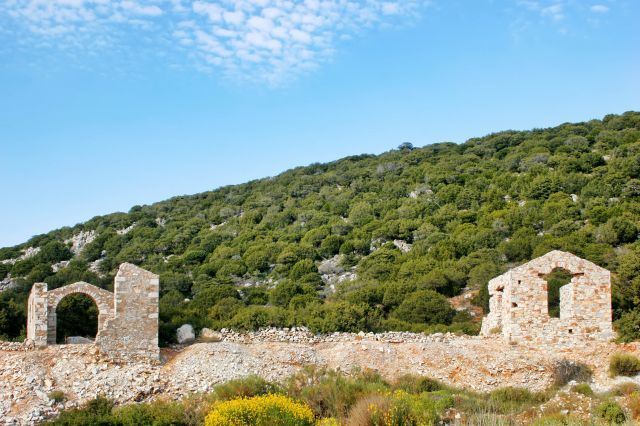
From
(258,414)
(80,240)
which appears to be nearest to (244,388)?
(258,414)

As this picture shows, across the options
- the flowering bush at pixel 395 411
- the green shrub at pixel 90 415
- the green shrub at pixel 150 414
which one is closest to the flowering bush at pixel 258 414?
the flowering bush at pixel 395 411

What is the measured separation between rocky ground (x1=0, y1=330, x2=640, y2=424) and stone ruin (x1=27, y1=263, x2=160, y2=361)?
47 centimetres

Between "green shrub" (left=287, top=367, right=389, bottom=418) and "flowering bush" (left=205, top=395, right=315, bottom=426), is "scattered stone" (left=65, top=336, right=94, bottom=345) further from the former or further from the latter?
"flowering bush" (left=205, top=395, right=315, bottom=426)

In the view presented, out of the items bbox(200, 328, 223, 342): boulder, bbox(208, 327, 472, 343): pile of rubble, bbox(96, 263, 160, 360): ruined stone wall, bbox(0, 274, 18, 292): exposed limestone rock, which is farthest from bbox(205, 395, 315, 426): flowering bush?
bbox(0, 274, 18, 292): exposed limestone rock

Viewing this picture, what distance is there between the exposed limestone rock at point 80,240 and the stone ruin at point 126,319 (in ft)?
96.9

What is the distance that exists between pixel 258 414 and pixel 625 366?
1063cm

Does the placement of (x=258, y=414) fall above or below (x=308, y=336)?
below

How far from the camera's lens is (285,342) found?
23.5 m

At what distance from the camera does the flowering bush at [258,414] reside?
15133 millimetres

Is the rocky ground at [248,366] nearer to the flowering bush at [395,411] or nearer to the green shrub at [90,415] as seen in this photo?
the green shrub at [90,415]

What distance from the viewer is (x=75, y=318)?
26531mm

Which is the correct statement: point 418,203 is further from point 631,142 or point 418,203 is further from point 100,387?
point 100,387

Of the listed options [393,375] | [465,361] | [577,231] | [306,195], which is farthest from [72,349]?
[306,195]

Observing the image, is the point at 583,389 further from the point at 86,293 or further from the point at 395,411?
the point at 86,293
